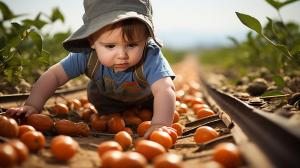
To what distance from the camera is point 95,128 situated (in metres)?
3.21

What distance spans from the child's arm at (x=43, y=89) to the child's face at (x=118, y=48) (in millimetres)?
596

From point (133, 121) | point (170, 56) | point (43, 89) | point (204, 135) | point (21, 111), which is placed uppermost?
point (43, 89)

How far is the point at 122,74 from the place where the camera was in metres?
3.33

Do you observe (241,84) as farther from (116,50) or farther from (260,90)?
(116,50)

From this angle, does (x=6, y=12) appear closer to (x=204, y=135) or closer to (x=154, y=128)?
(x=154, y=128)

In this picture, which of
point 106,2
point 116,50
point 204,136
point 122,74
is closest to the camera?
point 204,136

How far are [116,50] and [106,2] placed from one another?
0.49 meters

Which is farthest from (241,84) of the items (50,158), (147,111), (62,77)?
(50,158)

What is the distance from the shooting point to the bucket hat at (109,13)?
9.34 ft

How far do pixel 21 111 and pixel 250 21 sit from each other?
212cm

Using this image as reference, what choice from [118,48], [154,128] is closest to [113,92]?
[118,48]

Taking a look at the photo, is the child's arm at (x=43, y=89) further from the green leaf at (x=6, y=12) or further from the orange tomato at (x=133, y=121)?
the green leaf at (x=6, y=12)

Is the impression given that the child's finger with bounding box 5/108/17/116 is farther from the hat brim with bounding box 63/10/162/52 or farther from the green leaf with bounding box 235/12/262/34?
the green leaf with bounding box 235/12/262/34

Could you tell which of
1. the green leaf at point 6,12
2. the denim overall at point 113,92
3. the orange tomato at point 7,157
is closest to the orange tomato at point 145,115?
the denim overall at point 113,92
